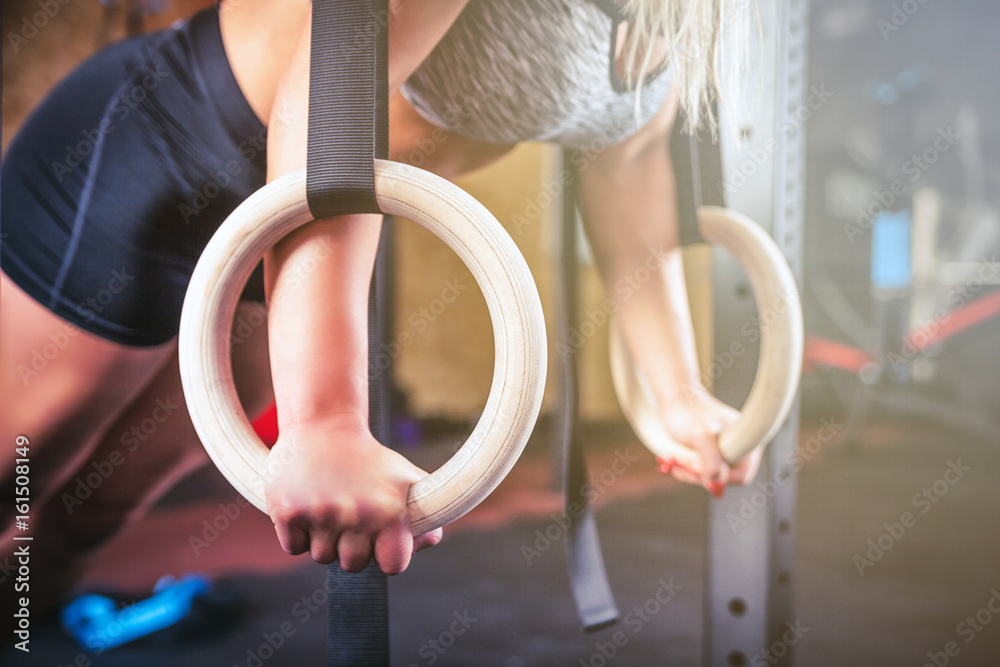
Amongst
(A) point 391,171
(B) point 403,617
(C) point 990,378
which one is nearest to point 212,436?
(A) point 391,171

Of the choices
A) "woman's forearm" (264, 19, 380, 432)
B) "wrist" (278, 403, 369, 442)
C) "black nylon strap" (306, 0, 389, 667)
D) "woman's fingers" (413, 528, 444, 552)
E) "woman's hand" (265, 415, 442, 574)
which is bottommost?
"woman's fingers" (413, 528, 444, 552)

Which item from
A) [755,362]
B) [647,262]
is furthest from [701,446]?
[647,262]

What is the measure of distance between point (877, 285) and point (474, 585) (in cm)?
75

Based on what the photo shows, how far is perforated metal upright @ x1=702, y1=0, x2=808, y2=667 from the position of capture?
874mm

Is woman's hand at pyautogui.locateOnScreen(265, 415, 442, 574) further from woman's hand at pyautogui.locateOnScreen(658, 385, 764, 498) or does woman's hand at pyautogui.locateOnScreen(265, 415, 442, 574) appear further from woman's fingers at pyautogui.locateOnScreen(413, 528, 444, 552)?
woman's hand at pyautogui.locateOnScreen(658, 385, 764, 498)

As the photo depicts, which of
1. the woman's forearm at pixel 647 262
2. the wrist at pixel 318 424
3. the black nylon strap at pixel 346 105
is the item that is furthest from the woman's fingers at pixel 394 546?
the woman's forearm at pixel 647 262

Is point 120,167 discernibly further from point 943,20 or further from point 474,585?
point 943,20

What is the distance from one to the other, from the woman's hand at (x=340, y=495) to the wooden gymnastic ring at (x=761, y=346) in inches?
15.9

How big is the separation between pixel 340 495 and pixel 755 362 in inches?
24.1

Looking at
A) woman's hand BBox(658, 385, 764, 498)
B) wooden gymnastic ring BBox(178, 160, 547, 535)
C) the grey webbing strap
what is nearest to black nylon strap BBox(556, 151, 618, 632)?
the grey webbing strap

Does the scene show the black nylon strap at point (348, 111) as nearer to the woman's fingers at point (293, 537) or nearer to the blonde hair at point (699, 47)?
the woman's fingers at point (293, 537)

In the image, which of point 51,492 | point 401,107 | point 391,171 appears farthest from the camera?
A: point 51,492

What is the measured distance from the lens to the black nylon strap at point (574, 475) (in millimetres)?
890

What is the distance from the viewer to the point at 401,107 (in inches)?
31.0
